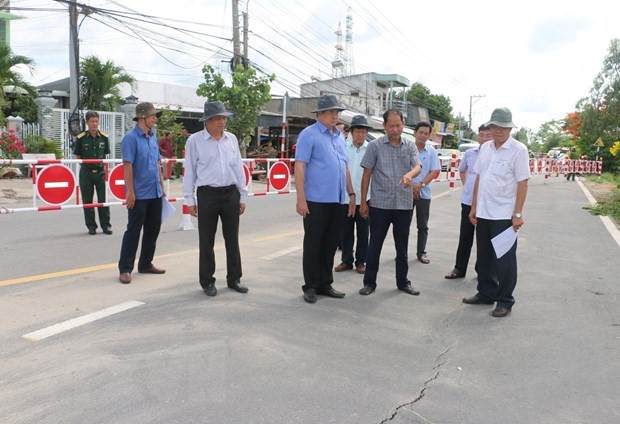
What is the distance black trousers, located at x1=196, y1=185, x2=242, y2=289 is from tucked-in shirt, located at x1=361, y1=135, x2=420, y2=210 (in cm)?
138

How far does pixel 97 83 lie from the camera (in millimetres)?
25328

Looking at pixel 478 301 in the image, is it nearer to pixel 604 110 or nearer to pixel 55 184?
pixel 55 184

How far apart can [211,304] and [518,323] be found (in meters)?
2.75

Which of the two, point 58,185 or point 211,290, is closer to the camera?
point 211,290

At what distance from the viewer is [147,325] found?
14.9 ft

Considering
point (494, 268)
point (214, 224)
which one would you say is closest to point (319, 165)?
point (214, 224)

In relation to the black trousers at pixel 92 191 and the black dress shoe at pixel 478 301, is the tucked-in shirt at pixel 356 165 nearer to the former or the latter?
the black dress shoe at pixel 478 301

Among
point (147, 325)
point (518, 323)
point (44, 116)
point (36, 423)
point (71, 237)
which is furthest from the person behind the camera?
point (44, 116)

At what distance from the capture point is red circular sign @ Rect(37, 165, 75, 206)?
8891 millimetres

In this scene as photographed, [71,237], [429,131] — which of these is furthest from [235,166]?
[71,237]

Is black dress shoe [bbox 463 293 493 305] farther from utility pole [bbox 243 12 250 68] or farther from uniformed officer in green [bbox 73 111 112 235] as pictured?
utility pole [bbox 243 12 250 68]

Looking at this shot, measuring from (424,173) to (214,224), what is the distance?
3211mm

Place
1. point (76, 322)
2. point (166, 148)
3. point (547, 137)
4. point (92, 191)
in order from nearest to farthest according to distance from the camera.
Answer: point (76, 322) → point (92, 191) → point (166, 148) → point (547, 137)

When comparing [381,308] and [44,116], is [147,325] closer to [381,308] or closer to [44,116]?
[381,308]
